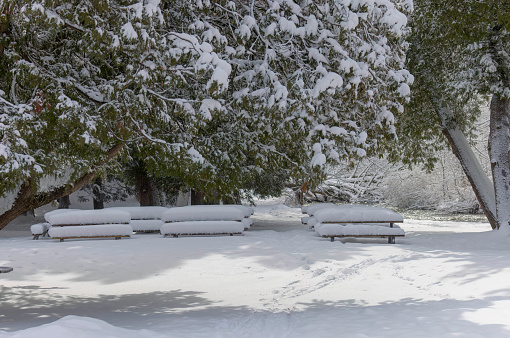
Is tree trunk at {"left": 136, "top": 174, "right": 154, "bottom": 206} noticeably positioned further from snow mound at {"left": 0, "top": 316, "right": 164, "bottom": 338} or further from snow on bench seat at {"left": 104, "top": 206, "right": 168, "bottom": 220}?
snow mound at {"left": 0, "top": 316, "right": 164, "bottom": 338}

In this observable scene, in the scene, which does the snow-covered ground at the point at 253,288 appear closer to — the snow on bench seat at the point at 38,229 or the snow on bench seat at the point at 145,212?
the snow on bench seat at the point at 38,229

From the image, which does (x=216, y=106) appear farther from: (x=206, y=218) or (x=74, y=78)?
(x=206, y=218)

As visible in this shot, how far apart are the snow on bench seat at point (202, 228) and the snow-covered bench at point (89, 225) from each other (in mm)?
1407

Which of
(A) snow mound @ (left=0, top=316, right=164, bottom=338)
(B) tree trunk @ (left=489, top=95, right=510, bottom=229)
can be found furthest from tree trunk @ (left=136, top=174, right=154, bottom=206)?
(A) snow mound @ (left=0, top=316, right=164, bottom=338)

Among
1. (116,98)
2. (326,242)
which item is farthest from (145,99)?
(326,242)

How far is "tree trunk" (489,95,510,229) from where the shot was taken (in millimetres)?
15492

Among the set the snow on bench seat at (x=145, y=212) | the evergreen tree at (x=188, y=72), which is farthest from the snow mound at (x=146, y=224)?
the evergreen tree at (x=188, y=72)

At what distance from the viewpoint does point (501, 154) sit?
1568cm

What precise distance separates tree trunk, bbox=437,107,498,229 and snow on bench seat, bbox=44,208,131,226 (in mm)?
11471

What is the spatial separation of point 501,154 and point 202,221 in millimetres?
9914

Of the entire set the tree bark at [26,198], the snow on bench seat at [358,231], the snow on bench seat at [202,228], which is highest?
the tree bark at [26,198]

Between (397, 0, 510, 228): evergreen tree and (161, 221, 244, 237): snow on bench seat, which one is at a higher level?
(397, 0, 510, 228): evergreen tree

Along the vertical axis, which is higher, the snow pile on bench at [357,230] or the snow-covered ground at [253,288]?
the snow pile on bench at [357,230]

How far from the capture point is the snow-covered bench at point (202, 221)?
16.2m
